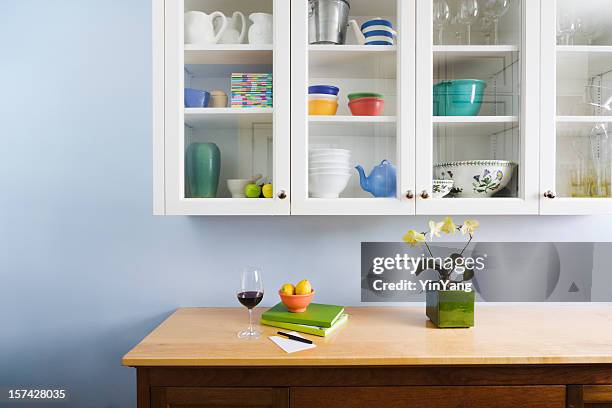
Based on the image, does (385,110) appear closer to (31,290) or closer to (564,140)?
(564,140)

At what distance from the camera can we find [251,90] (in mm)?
1571

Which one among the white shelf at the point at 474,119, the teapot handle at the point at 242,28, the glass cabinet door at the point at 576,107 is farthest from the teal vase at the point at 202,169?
the glass cabinet door at the point at 576,107

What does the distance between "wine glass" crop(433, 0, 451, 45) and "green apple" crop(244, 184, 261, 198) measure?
803mm

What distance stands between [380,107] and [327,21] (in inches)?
13.9

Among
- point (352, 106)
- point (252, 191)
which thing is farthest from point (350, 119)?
point (252, 191)

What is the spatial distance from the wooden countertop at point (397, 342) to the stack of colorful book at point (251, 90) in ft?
2.54

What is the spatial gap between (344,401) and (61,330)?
129cm

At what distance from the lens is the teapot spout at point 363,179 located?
157 cm

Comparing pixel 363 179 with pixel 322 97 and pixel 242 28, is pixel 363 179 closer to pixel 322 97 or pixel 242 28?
pixel 322 97

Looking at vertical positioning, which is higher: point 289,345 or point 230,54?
point 230,54

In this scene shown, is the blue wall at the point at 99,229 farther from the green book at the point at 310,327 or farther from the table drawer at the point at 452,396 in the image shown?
the table drawer at the point at 452,396

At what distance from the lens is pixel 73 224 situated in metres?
1.89

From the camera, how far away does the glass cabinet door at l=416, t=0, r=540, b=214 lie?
154 cm

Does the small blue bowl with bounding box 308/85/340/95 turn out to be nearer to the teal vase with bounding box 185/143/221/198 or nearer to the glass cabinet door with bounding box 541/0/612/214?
the teal vase with bounding box 185/143/221/198
